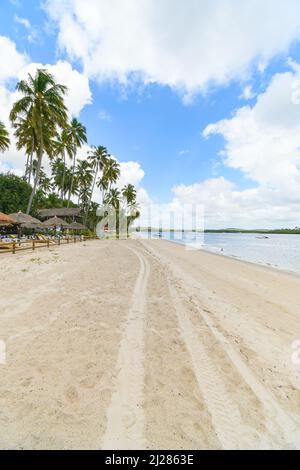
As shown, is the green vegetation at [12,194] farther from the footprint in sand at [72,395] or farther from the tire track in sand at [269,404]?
the tire track in sand at [269,404]

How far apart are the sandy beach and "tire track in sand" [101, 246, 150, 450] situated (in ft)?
0.04

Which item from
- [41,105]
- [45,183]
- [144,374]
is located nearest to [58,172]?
[45,183]

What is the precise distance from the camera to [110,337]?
419 cm

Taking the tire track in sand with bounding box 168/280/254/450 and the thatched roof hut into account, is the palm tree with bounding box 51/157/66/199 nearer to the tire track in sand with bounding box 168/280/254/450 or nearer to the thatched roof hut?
the thatched roof hut

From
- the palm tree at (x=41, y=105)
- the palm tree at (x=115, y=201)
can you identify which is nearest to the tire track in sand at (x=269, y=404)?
the palm tree at (x=41, y=105)

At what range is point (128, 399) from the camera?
8.77 ft

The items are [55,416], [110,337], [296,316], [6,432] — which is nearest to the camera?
[6,432]

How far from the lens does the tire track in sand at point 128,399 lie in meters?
2.16

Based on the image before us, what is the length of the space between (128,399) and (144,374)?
505 millimetres

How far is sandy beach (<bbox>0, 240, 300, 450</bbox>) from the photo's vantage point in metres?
2.24
